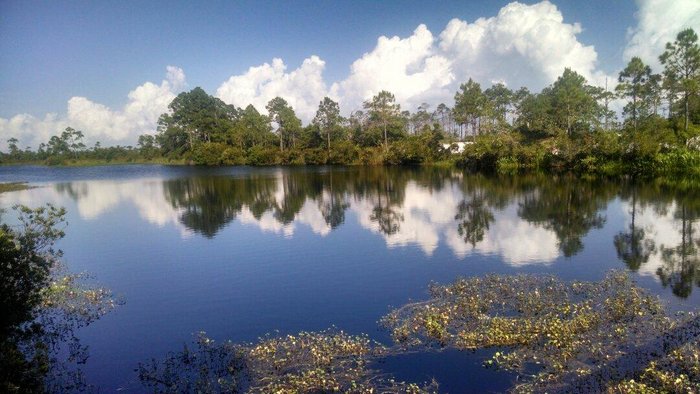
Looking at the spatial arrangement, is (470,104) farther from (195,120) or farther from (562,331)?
(562,331)

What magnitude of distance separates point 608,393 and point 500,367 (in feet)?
9.72

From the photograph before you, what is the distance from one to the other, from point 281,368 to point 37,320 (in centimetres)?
1238

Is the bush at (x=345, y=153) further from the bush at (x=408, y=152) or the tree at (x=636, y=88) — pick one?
the tree at (x=636, y=88)

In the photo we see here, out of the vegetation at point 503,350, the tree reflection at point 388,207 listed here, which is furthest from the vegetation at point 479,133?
the vegetation at point 503,350

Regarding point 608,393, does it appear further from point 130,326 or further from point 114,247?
point 114,247

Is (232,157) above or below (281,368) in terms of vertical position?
above

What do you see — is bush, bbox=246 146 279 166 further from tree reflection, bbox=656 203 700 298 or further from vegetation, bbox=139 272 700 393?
vegetation, bbox=139 272 700 393

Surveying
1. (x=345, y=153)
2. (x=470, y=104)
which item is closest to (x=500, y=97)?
(x=470, y=104)

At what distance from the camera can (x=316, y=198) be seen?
5334cm

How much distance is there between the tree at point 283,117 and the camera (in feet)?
454

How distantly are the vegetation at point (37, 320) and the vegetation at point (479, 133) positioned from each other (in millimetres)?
70526

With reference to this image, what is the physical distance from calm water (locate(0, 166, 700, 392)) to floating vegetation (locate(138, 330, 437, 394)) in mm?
721

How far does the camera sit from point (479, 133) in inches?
3991

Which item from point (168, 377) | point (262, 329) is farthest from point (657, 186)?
point (168, 377)
